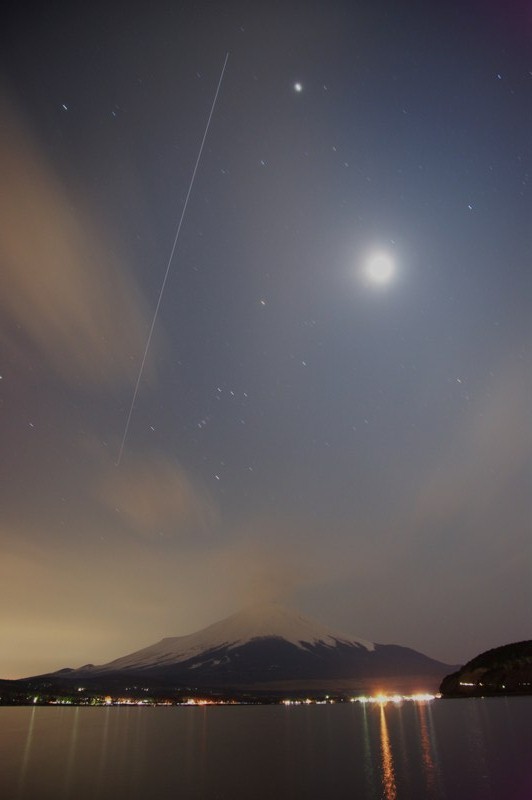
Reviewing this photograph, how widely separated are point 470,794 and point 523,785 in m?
7.47

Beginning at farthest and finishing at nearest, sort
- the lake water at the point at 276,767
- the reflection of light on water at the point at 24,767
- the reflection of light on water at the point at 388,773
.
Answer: the reflection of light on water at the point at 24,767
the lake water at the point at 276,767
the reflection of light on water at the point at 388,773

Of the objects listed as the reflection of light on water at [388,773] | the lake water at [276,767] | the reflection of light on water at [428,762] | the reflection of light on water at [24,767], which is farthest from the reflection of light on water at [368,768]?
the reflection of light on water at [24,767]

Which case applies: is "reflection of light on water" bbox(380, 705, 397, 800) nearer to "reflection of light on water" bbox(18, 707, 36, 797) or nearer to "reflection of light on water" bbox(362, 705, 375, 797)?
"reflection of light on water" bbox(362, 705, 375, 797)

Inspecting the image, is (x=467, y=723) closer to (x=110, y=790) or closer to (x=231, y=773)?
(x=231, y=773)

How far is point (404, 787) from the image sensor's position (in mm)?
47031

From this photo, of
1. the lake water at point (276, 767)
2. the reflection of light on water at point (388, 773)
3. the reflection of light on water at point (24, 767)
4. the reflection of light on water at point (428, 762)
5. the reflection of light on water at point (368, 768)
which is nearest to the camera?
the reflection of light on water at point (388, 773)

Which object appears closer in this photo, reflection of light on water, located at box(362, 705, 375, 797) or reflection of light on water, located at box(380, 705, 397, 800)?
reflection of light on water, located at box(380, 705, 397, 800)

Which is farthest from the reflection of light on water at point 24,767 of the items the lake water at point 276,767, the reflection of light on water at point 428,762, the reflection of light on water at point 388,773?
the reflection of light on water at point 428,762

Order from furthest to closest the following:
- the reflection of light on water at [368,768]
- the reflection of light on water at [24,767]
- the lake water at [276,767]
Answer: the reflection of light on water at [24,767] → the reflection of light on water at [368,768] → the lake water at [276,767]

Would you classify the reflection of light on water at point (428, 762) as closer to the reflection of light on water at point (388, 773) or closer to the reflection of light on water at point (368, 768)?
the reflection of light on water at point (388, 773)

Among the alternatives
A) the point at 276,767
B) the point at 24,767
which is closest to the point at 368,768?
Answer: the point at 276,767

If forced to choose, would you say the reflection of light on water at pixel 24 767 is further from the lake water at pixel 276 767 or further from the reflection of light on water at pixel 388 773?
the reflection of light on water at pixel 388 773

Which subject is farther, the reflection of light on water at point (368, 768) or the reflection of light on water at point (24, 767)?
the reflection of light on water at point (24, 767)

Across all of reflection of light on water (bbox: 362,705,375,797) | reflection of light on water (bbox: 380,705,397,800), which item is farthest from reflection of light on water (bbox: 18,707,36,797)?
reflection of light on water (bbox: 380,705,397,800)
